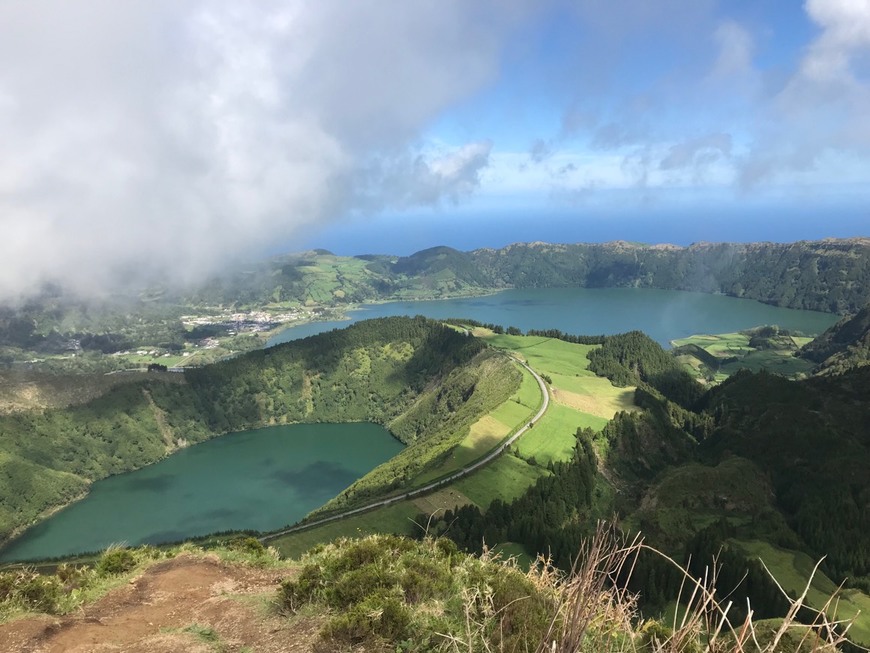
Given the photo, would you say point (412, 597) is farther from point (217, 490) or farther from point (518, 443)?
point (217, 490)

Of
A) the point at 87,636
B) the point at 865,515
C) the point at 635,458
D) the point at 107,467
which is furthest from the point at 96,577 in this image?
the point at 107,467

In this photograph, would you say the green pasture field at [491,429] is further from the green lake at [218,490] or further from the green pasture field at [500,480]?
the green lake at [218,490]

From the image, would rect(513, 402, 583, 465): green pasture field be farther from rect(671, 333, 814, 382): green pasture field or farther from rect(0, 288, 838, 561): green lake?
rect(671, 333, 814, 382): green pasture field

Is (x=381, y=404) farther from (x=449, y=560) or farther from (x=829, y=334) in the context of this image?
(x=829, y=334)

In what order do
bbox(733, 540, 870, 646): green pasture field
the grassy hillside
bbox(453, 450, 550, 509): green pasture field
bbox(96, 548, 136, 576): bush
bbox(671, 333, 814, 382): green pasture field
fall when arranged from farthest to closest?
bbox(671, 333, 814, 382): green pasture field → bbox(453, 450, 550, 509): green pasture field → bbox(733, 540, 870, 646): green pasture field → bbox(96, 548, 136, 576): bush → the grassy hillside

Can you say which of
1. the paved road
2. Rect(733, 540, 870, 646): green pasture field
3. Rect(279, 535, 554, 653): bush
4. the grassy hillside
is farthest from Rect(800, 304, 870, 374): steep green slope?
the grassy hillside

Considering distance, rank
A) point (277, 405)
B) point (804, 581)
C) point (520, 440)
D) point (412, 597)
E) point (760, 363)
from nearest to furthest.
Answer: point (412, 597) < point (804, 581) < point (520, 440) < point (277, 405) < point (760, 363)

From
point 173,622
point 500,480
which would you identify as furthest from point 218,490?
point 173,622
